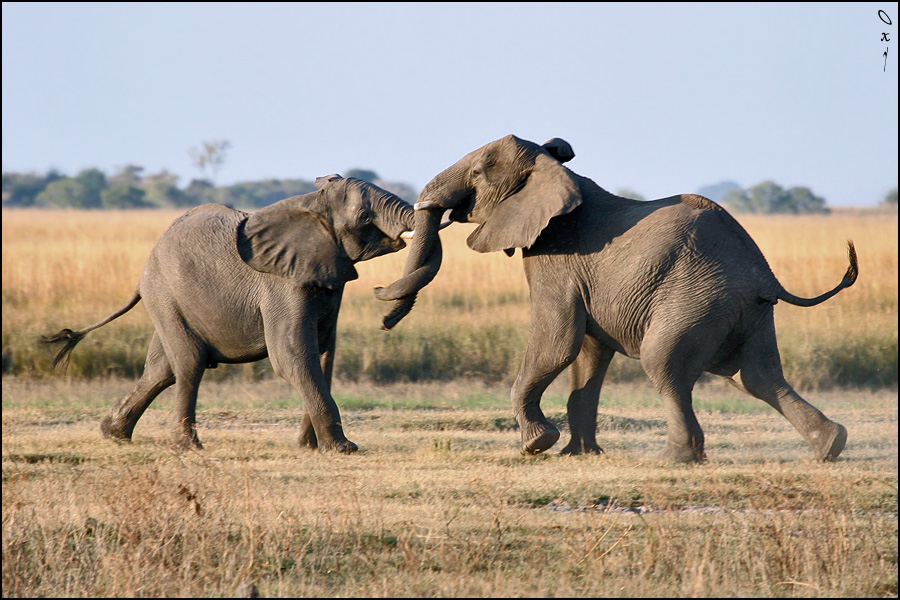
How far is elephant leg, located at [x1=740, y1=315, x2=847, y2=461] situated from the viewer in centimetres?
901

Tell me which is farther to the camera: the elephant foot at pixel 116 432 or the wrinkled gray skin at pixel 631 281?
the elephant foot at pixel 116 432

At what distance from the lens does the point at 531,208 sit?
30.1ft

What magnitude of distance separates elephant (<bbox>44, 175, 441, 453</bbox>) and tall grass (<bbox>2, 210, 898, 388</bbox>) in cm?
457

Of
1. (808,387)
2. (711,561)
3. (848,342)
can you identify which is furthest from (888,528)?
(848,342)

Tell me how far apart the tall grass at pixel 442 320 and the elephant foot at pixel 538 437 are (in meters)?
5.42

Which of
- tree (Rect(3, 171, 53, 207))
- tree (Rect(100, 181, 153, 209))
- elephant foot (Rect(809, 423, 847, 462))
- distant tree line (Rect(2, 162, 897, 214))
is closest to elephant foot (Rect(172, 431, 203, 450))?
elephant foot (Rect(809, 423, 847, 462))

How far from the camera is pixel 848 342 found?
591 inches

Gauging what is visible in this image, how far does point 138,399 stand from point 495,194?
3.56 metres

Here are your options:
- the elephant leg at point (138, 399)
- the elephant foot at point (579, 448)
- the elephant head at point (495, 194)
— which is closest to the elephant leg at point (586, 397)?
the elephant foot at point (579, 448)

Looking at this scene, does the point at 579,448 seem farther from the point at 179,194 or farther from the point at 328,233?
the point at 179,194

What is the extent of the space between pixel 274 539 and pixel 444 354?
8.44 meters

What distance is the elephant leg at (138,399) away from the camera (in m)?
10.3

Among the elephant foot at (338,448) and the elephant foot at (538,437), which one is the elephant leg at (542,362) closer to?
the elephant foot at (538,437)

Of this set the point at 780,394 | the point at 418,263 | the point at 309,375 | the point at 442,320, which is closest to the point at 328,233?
the point at 418,263
